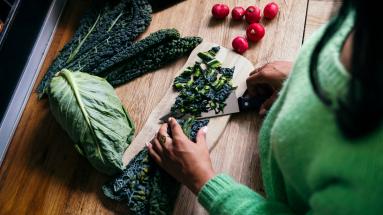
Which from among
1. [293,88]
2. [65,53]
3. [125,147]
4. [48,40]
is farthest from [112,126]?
[293,88]

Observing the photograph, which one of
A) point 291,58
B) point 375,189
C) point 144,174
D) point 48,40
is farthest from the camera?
point 48,40

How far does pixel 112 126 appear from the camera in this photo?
3.27ft

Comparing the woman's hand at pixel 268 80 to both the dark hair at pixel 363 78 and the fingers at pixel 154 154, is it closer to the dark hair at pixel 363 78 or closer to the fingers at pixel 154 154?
the fingers at pixel 154 154

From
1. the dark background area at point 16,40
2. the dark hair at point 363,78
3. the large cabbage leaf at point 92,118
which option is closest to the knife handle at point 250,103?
the large cabbage leaf at point 92,118

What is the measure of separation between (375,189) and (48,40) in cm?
110

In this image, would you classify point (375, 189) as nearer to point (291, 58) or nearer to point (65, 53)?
point (291, 58)

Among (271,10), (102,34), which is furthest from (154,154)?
(271,10)

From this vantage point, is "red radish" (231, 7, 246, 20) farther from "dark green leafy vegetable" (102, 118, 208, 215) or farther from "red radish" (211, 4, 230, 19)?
"dark green leafy vegetable" (102, 118, 208, 215)

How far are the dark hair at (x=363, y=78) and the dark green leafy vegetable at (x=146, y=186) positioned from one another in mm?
587

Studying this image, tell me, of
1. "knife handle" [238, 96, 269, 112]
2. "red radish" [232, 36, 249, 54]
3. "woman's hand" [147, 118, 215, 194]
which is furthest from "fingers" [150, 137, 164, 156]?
"red radish" [232, 36, 249, 54]

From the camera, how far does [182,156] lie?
89cm

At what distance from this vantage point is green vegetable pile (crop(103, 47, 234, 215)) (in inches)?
36.7

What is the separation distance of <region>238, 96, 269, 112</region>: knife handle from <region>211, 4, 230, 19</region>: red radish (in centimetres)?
30

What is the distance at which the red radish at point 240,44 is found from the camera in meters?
1.08
